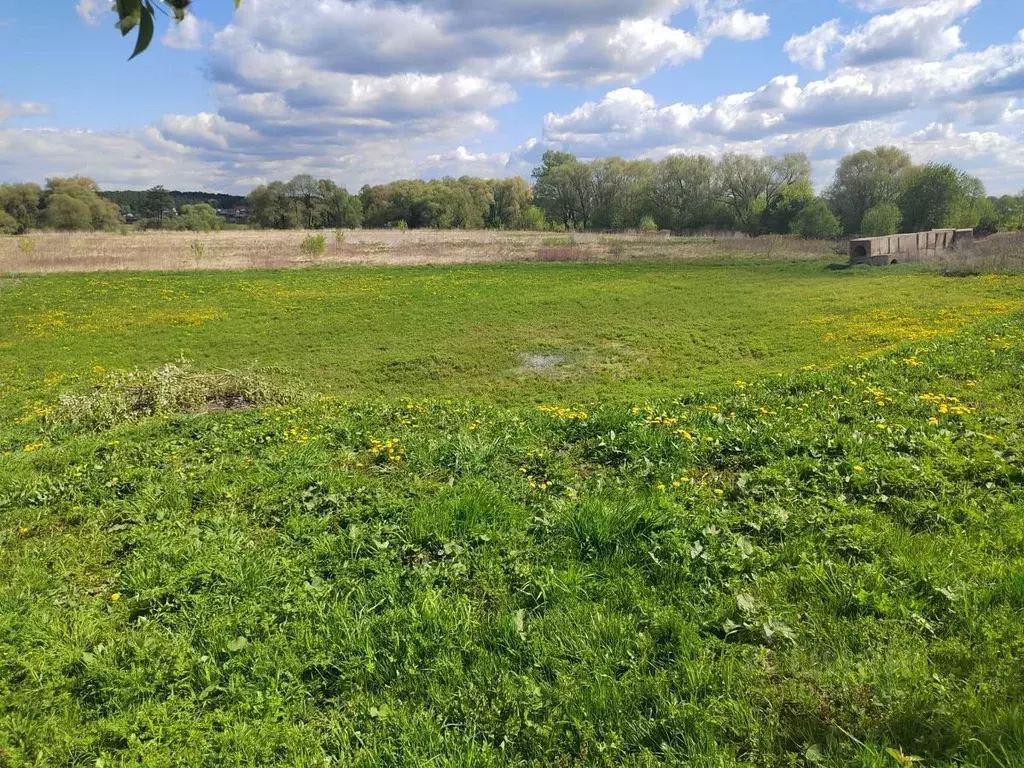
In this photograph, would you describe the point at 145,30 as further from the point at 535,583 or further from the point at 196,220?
the point at 196,220

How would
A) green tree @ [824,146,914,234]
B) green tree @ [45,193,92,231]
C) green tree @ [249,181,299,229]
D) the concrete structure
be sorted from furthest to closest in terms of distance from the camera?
green tree @ [249,181,299,229]
green tree @ [45,193,92,231]
green tree @ [824,146,914,234]
the concrete structure

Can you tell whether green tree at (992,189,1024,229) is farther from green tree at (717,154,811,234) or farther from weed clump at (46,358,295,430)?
weed clump at (46,358,295,430)

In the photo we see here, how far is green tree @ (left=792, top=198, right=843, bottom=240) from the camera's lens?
55.5 meters

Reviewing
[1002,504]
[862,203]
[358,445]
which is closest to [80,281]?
[358,445]

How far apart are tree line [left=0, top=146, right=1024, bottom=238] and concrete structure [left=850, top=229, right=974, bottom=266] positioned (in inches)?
547

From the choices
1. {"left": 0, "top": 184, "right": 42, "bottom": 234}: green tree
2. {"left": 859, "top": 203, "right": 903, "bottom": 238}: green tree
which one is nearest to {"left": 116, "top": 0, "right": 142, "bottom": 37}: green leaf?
{"left": 859, "top": 203, "right": 903, "bottom": 238}: green tree

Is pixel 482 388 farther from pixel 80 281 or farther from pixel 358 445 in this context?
pixel 80 281

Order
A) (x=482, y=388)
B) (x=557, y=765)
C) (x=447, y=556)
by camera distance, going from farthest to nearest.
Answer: (x=482, y=388) < (x=447, y=556) < (x=557, y=765)

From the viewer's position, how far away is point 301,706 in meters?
2.88

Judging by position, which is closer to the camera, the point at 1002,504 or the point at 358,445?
the point at 1002,504

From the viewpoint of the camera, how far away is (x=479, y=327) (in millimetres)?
19969

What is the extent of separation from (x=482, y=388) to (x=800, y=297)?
16.7 meters

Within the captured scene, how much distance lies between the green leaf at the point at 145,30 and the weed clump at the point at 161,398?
896 cm

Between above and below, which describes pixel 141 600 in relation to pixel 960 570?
below
